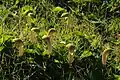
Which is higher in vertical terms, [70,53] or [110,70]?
[70,53]

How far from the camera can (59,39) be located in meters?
→ 3.86

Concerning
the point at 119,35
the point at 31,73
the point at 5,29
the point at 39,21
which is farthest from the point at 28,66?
the point at 119,35

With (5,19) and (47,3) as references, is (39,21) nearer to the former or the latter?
(5,19)

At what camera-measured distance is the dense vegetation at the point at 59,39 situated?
344 centimetres

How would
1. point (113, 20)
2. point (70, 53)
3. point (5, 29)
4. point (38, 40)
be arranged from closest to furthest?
point (70, 53) → point (38, 40) → point (5, 29) → point (113, 20)

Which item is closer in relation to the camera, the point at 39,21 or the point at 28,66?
the point at 28,66

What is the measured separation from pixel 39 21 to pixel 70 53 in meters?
1.07

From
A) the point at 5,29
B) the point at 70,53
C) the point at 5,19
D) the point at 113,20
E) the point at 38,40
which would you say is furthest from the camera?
the point at 113,20

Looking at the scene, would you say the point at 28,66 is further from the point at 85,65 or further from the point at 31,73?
the point at 85,65

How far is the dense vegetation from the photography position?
344 cm

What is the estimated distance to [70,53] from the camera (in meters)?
3.40

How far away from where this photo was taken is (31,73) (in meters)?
3.41

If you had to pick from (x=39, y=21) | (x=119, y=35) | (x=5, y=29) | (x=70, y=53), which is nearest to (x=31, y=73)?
(x=70, y=53)

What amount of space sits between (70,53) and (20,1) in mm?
1808
